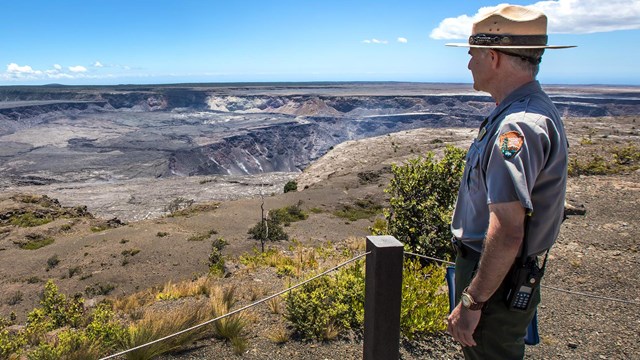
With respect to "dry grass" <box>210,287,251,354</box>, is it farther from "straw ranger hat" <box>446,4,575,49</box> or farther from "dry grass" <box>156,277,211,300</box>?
"straw ranger hat" <box>446,4,575,49</box>

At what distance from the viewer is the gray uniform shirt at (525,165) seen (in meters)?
1.85

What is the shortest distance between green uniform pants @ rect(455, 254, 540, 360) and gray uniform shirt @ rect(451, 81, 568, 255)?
29 cm

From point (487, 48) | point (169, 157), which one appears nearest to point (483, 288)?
point (487, 48)

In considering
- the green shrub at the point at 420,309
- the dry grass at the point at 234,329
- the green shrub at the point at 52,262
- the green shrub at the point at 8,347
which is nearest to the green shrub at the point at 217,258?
the green shrub at the point at 8,347

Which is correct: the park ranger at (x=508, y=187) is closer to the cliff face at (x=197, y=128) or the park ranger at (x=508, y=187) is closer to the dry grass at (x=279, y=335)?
the dry grass at (x=279, y=335)

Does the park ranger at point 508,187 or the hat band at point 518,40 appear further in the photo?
the hat band at point 518,40

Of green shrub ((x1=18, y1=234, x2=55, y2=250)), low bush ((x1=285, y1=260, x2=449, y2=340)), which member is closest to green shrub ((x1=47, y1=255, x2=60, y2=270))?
green shrub ((x1=18, y1=234, x2=55, y2=250))

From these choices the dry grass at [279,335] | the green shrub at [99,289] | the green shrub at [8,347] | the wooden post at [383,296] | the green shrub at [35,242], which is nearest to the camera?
the wooden post at [383,296]

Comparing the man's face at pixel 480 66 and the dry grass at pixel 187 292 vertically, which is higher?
the man's face at pixel 480 66

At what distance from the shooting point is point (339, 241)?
16.6 m

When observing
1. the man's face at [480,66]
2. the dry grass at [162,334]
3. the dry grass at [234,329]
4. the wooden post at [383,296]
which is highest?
the man's face at [480,66]

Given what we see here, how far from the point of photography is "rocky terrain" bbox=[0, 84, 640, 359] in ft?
17.3

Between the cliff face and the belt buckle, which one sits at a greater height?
the belt buckle

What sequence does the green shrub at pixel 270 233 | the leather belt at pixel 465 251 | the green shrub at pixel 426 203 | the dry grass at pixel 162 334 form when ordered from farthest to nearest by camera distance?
the green shrub at pixel 270 233 < the green shrub at pixel 426 203 < the dry grass at pixel 162 334 < the leather belt at pixel 465 251
